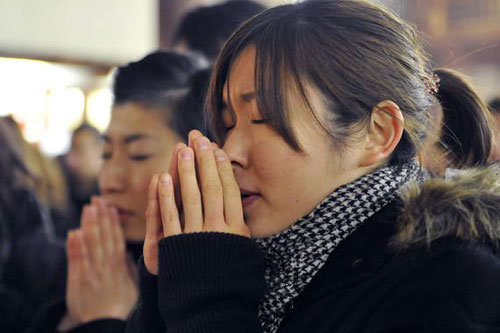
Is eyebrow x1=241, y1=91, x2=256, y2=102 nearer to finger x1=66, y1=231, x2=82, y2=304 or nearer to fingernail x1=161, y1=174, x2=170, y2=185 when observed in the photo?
fingernail x1=161, y1=174, x2=170, y2=185

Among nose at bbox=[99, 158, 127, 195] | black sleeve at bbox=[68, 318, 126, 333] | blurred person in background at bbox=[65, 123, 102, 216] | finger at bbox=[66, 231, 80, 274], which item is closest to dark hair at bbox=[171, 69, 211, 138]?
nose at bbox=[99, 158, 127, 195]

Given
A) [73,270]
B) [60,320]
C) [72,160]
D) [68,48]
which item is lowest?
[72,160]

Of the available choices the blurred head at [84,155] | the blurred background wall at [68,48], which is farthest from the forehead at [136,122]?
the blurred head at [84,155]

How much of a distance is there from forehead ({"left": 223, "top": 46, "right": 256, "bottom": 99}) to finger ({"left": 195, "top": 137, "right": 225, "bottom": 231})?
12cm

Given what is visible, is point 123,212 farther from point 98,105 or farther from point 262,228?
point 98,105

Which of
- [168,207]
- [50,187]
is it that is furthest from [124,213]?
[50,187]

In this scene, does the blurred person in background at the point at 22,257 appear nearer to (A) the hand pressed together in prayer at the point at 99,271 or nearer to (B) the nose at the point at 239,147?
(A) the hand pressed together in prayer at the point at 99,271

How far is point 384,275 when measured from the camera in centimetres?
116

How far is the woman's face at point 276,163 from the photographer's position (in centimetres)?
126

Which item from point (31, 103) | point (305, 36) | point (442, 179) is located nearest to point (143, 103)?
point (305, 36)

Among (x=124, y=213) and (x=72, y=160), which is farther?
(x=72, y=160)

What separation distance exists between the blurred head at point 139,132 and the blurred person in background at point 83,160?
262 cm

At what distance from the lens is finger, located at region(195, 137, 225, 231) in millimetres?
1275

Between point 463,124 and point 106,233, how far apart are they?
1.05 metres
